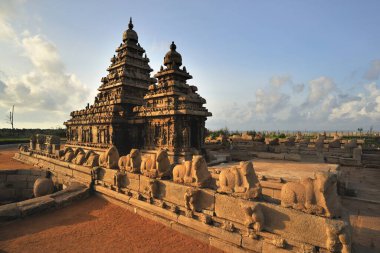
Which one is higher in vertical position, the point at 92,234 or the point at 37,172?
the point at 37,172

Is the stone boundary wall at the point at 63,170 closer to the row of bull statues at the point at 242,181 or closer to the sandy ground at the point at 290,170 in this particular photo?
the row of bull statues at the point at 242,181

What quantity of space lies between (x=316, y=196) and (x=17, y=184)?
50.1 ft

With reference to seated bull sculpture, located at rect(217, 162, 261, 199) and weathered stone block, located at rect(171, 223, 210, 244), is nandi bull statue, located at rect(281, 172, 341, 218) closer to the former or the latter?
seated bull sculpture, located at rect(217, 162, 261, 199)

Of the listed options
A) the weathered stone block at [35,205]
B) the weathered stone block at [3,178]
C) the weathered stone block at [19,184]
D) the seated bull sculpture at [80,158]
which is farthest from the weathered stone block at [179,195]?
the weathered stone block at [3,178]

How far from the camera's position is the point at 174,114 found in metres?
12.2

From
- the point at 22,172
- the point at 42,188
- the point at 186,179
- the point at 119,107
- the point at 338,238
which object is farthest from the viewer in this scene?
the point at 119,107

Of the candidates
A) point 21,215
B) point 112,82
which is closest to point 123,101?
point 112,82

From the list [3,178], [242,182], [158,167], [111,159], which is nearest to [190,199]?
[242,182]

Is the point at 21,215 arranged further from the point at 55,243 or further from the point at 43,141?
the point at 43,141

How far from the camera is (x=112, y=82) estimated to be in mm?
17859

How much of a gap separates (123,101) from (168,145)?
592cm

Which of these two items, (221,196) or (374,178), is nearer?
(221,196)

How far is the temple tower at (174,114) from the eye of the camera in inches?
488

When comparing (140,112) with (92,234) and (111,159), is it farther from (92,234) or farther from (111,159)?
(92,234)
